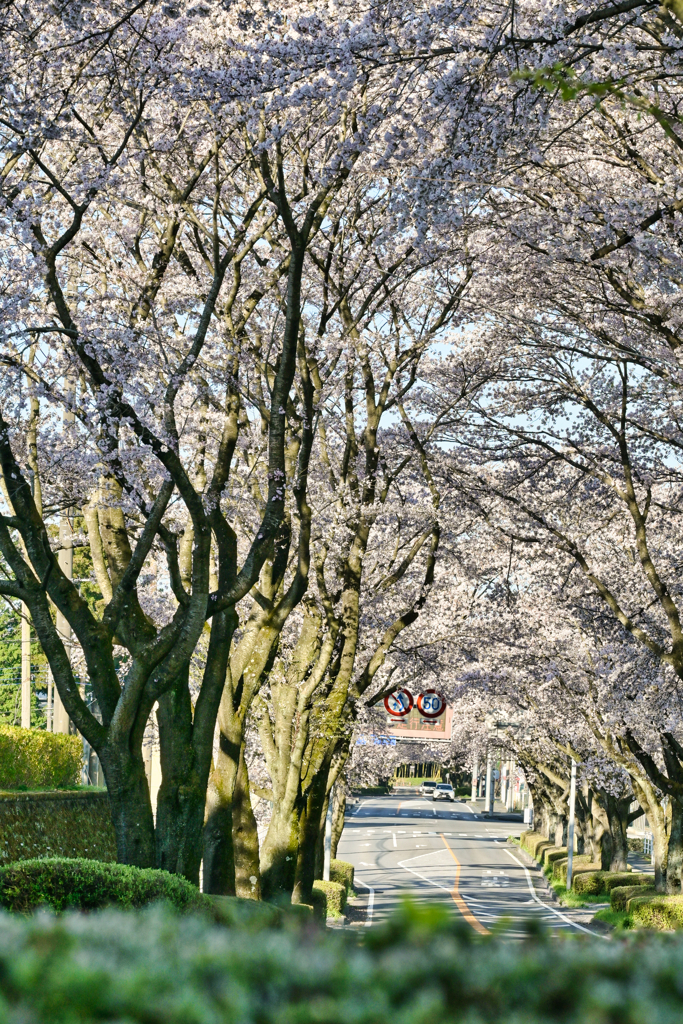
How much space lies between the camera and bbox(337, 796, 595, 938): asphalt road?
105 feet

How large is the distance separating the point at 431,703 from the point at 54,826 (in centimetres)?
1719

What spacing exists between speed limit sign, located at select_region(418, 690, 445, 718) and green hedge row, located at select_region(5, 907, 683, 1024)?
1060 inches

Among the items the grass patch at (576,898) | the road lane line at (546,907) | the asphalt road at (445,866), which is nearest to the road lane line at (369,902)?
the asphalt road at (445,866)

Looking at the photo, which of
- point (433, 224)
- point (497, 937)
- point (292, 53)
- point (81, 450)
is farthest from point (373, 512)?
point (497, 937)

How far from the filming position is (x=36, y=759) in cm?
1712

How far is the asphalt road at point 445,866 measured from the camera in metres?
32.0

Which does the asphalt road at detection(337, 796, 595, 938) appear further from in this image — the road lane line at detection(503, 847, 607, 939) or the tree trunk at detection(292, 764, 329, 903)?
the tree trunk at detection(292, 764, 329, 903)

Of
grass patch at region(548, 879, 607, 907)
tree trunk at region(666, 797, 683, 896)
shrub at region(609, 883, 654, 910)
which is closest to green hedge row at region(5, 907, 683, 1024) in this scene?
tree trunk at region(666, 797, 683, 896)

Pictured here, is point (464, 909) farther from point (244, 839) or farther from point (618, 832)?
point (244, 839)

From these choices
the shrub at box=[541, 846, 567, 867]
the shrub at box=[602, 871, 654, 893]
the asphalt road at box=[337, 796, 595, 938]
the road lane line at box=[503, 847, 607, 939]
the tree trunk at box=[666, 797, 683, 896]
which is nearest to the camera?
the tree trunk at box=[666, 797, 683, 896]

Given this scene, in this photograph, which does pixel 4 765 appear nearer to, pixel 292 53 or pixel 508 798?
pixel 292 53

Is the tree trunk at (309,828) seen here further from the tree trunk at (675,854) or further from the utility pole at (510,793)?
the utility pole at (510,793)

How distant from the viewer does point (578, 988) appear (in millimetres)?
2102

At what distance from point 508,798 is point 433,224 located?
108 m
